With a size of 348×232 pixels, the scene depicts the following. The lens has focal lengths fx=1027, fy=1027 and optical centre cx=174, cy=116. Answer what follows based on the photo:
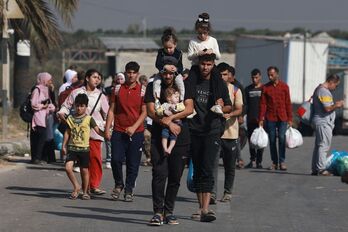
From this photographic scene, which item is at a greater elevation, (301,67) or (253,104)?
(253,104)

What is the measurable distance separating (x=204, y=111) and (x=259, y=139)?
747 centimetres

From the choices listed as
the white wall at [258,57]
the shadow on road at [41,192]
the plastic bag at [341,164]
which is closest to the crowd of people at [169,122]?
the plastic bag at [341,164]

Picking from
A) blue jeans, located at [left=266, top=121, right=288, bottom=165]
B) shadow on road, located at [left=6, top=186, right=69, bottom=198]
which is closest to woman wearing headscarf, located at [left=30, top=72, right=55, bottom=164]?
shadow on road, located at [left=6, top=186, right=69, bottom=198]

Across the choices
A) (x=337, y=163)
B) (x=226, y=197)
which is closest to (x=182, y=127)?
(x=226, y=197)

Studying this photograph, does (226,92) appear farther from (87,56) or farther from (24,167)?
(87,56)

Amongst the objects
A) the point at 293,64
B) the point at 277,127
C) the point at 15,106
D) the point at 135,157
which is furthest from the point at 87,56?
the point at 135,157

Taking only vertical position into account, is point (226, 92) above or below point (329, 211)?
above

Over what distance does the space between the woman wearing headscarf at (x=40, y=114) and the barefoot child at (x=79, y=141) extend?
5300 mm

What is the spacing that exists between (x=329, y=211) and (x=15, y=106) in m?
20.7

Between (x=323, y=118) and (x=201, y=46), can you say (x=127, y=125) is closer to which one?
(x=201, y=46)

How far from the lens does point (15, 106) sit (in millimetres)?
32469

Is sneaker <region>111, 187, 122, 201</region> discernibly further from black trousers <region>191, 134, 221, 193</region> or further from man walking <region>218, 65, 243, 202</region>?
black trousers <region>191, 134, 221, 193</region>

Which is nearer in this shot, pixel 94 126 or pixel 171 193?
pixel 171 193

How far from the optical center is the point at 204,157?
1144cm
